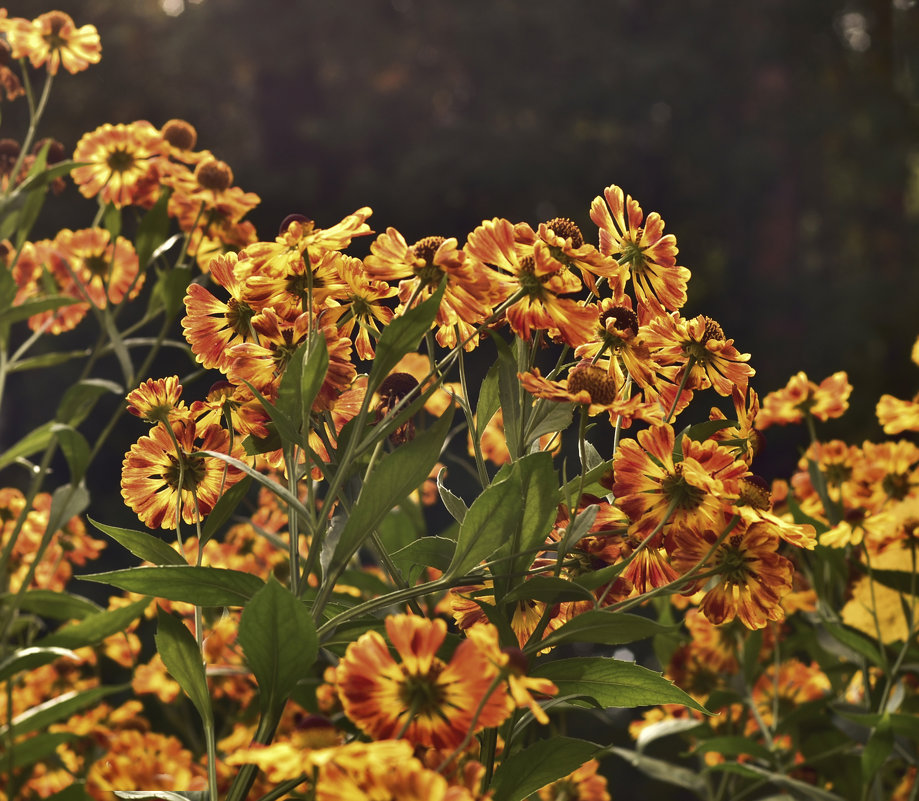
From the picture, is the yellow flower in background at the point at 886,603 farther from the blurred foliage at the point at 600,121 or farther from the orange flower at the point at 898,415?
the blurred foliage at the point at 600,121

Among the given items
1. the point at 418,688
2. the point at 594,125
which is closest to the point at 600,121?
the point at 594,125

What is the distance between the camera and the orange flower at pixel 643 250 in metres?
0.67

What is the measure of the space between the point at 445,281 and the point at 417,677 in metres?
0.20

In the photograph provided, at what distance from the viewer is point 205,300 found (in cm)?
63

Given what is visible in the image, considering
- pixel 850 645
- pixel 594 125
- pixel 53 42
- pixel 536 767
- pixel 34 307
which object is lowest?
pixel 850 645

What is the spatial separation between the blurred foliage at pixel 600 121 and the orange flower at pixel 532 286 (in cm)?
513

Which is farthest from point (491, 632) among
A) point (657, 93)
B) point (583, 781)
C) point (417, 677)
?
point (657, 93)

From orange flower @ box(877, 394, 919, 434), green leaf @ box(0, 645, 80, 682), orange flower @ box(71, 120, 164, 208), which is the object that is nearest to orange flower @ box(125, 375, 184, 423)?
green leaf @ box(0, 645, 80, 682)

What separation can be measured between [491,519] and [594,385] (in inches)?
Result: 3.8

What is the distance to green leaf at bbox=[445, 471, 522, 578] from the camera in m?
0.51

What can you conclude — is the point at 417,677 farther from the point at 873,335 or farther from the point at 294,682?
the point at 873,335

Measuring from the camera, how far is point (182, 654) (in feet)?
1.90

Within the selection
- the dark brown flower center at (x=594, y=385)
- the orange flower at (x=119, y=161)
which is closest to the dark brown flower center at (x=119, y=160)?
the orange flower at (x=119, y=161)

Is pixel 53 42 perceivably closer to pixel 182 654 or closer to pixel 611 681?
pixel 182 654
